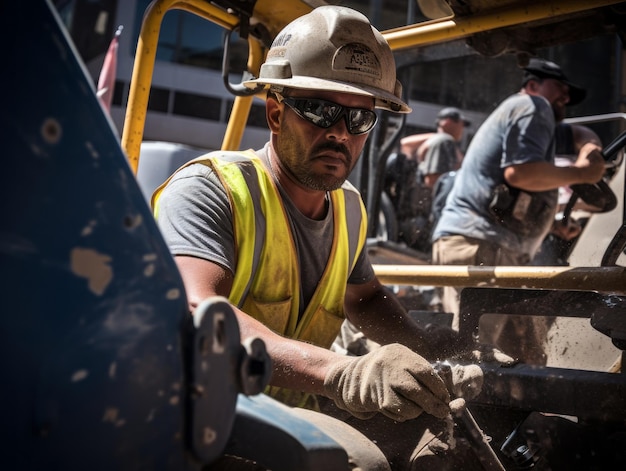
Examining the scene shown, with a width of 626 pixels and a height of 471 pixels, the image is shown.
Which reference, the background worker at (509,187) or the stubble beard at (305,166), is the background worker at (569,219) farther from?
the stubble beard at (305,166)

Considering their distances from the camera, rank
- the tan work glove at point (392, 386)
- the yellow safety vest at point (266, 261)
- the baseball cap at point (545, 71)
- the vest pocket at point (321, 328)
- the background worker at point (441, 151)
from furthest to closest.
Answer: the background worker at point (441, 151) < the baseball cap at point (545, 71) < the vest pocket at point (321, 328) < the yellow safety vest at point (266, 261) < the tan work glove at point (392, 386)

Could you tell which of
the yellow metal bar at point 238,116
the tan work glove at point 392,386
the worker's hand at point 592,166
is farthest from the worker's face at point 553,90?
the tan work glove at point 392,386

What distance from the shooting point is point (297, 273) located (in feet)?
7.11

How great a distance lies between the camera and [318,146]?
2213 millimetres

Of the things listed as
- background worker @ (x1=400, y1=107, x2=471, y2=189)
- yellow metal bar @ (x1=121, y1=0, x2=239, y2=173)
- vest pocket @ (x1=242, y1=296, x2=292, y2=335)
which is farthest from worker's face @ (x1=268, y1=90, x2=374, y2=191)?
background worker @ (x1=400, y1=107, x2=471, y2=189)

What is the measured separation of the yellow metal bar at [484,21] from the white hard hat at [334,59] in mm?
707

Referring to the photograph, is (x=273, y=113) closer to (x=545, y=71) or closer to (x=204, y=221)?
(x=204, y=221)

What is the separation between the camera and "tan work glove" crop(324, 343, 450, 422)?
1538 mm

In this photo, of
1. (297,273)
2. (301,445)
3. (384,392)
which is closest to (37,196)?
(301,445)

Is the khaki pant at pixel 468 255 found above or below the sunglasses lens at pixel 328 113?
below

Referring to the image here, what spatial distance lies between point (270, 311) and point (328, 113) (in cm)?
62

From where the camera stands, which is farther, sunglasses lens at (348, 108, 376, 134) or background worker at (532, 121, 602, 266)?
background worker at (532, 121, 602, 266)

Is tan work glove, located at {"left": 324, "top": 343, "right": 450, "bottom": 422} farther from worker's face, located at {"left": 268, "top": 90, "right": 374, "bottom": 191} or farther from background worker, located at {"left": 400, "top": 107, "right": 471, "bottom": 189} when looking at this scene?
background worker, located at {"left": 400, "top": 107, "right": 471, "bottom": 189}

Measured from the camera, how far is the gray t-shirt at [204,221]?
1927mm
